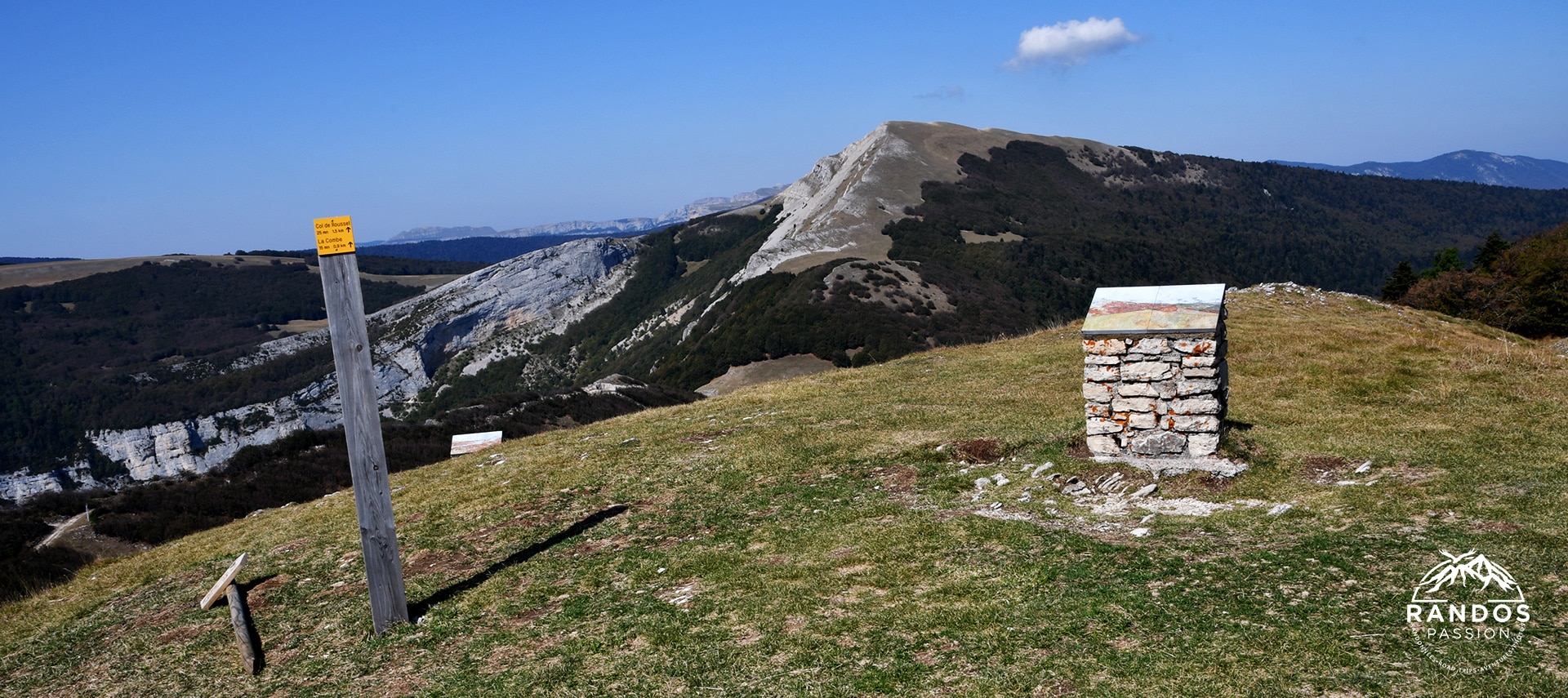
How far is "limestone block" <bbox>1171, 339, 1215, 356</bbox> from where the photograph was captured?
12.9 metres

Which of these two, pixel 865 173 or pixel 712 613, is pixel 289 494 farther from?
pixel 865 173

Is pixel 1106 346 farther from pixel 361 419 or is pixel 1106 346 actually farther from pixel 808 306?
pixel 808 306

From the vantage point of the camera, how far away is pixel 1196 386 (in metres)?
12.9

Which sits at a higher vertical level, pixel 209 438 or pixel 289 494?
pixel 289 494

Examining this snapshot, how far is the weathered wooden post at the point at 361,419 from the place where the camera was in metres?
9.63

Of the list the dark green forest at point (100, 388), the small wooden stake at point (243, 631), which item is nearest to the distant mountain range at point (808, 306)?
the dark green forest at point (100, 388)

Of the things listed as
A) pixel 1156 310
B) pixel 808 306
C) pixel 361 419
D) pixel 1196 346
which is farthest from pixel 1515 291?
pixel 361 419

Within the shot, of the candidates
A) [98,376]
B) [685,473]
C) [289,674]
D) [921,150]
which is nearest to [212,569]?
[289,674]

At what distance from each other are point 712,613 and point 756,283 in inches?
4292

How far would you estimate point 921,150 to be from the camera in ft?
605

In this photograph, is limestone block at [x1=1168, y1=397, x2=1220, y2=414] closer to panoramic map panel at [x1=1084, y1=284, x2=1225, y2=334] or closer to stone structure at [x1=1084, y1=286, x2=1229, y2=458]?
stone structure at [x1=1084, y1=286, x2=1229, y2=458]

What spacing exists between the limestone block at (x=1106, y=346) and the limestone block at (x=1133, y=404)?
74 centimetres

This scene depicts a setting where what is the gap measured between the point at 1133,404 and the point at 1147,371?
1.84ft

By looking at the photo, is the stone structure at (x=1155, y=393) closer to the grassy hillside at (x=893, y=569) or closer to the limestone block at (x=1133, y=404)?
the limestone block at (x=1133, y=404)
